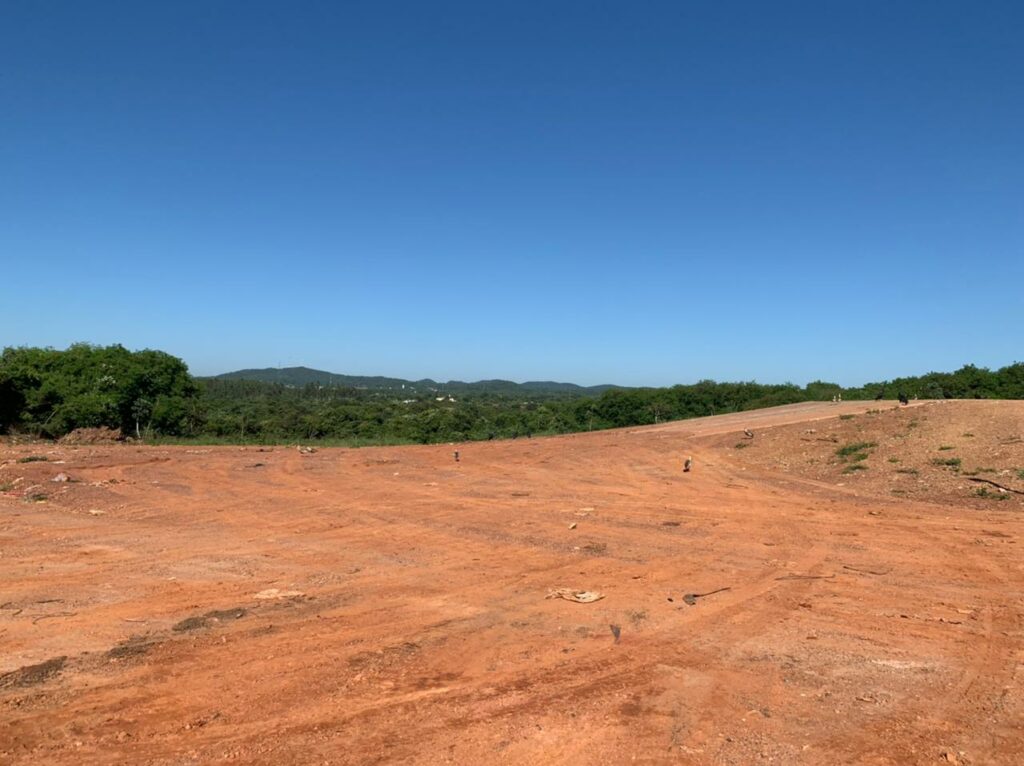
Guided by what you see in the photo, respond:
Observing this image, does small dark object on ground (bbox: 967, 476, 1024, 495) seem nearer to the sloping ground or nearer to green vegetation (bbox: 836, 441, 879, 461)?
the sloping ground

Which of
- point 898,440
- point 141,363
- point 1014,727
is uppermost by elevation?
point 141,363

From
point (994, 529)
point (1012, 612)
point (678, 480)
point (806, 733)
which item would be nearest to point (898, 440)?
point (678, 480)

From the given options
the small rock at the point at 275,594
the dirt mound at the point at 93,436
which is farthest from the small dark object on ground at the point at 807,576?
the dirt mound at the point at 93,436

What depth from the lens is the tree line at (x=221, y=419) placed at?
30234 millimetres

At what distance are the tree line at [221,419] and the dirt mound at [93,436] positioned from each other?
1.76 m

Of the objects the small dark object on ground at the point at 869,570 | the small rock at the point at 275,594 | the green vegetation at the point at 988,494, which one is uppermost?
the green vegetation at the point at 988,494

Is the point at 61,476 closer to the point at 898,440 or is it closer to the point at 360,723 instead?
the point at 360,723

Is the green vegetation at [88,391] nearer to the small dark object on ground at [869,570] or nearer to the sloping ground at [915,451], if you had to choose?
the sloping ground at [915,451]

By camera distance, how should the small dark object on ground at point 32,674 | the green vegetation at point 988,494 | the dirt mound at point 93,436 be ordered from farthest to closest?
1. the dirt mound at point 93,436
2. the green vegetation at point 988,494
3. the small dark object on ground at point 32,674

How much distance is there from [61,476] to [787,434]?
69.7 feet

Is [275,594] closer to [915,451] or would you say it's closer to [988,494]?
[988,494]

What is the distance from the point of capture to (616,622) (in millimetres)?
5996

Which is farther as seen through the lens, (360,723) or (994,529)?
(994,529)

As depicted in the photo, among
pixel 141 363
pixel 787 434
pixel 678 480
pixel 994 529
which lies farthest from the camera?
pixel 141 363
